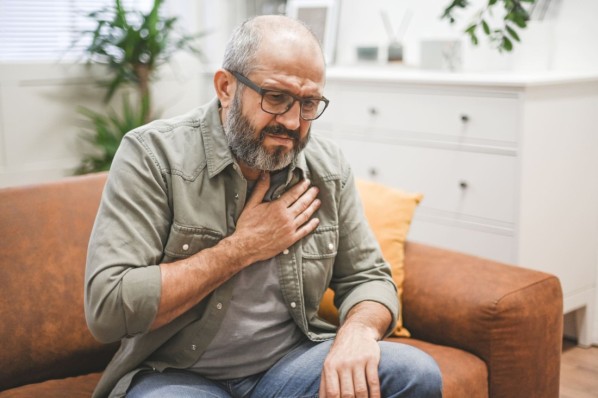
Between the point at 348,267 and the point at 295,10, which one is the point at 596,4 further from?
the point at 348,267

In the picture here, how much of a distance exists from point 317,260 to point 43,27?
2539 mm

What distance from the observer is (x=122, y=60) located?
3.61 metres

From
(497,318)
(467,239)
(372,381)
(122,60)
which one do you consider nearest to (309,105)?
(372,381)

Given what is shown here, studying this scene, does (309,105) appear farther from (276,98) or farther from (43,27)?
(43,27)

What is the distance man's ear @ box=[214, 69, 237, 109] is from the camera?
1612 mm

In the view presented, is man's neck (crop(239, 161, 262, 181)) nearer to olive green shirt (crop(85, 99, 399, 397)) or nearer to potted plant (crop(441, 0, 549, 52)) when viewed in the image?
olive green shirt (crop(85, 99, 399, 397))

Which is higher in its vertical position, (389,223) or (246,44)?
(246,44)

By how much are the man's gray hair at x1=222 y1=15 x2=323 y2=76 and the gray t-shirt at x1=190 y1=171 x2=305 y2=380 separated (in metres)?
0.27

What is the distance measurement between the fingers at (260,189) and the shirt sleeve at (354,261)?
8.2 inches

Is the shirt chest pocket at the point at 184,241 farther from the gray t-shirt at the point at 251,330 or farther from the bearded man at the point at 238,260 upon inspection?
the gray t-shirt at the point at 251,330

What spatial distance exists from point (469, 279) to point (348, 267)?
36 centimetres

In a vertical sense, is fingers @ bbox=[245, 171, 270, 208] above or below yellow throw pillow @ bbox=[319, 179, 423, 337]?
above

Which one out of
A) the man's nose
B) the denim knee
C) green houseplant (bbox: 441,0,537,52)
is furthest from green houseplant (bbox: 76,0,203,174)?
the denim knee

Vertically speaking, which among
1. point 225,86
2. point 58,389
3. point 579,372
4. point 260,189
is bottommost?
point 579,372
